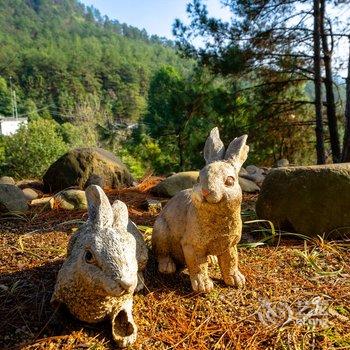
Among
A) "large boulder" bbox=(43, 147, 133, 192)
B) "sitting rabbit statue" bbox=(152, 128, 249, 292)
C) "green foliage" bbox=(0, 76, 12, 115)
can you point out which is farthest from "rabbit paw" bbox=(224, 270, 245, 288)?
"green foliage" bbox=(0, 76, 12, 115)

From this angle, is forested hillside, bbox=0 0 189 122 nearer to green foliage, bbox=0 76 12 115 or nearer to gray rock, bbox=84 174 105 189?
green foliage, bbox=0 76 12 115

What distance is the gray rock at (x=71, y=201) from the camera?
4148 millimetres

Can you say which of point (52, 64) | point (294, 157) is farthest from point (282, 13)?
point (52, 64)

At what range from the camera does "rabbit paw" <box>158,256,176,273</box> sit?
228cm

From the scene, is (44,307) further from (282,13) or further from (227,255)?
(282,13)

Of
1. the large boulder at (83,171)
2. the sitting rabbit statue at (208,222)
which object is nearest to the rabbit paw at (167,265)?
the sitting rabbit statue at (208,222)

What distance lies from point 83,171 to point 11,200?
1.55 metres

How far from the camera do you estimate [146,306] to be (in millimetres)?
1978

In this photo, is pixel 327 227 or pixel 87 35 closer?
pixel 327 227

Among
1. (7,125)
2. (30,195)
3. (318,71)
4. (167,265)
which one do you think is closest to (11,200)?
(30,195)

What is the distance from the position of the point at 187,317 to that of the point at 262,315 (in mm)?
379

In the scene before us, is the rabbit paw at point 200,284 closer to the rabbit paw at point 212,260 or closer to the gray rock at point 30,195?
the rabbit paw at point 212,260

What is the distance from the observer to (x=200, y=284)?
2080 millimetres

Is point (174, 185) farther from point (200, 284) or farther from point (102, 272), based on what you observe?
point (102, 272)
